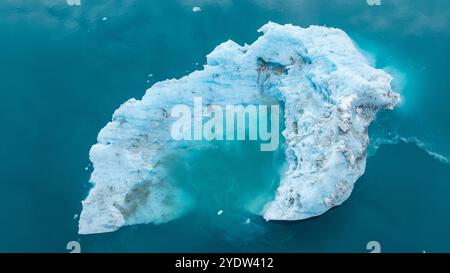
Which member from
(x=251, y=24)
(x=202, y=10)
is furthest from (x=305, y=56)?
(x=202, y=10)

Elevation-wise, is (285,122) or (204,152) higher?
(285,122)

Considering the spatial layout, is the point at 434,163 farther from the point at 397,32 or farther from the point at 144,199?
the point at 144,199

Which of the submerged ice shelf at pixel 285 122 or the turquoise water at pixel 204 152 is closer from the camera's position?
the submerged ice shelf at pixel 285 122

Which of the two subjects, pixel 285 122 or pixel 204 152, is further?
pixel 285 122
